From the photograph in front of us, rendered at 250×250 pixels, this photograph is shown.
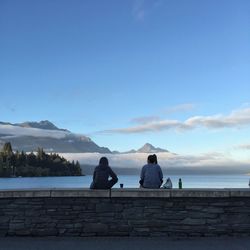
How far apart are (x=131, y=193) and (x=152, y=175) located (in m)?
1.02

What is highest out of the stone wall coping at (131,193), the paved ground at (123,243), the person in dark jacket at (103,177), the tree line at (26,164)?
the tree line at (26,164)

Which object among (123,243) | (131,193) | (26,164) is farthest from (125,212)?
(26,164)

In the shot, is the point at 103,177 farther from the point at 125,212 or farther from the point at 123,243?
the point at 123,243

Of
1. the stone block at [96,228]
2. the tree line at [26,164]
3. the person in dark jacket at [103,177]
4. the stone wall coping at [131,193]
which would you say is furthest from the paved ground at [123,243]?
the tree line at [26,164]

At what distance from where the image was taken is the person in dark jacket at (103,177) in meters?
12.6

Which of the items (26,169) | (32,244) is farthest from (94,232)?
(26,169)

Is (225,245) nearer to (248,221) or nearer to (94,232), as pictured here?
(248,221)

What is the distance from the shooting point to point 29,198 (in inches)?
486

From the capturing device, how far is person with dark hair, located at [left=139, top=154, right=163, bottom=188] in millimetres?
12969

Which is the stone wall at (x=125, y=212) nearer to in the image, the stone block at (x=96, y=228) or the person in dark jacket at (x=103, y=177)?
the stone block at (x=96, y=228)

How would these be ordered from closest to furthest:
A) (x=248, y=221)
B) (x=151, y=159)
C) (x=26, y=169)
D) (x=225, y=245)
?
(x=225, y=245) < (x=248, y=221) < (x=151, y=159) < (x=26, y=169)

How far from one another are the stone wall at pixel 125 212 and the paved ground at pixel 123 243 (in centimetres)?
37

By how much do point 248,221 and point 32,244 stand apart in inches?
182

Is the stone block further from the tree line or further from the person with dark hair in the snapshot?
the tree line
